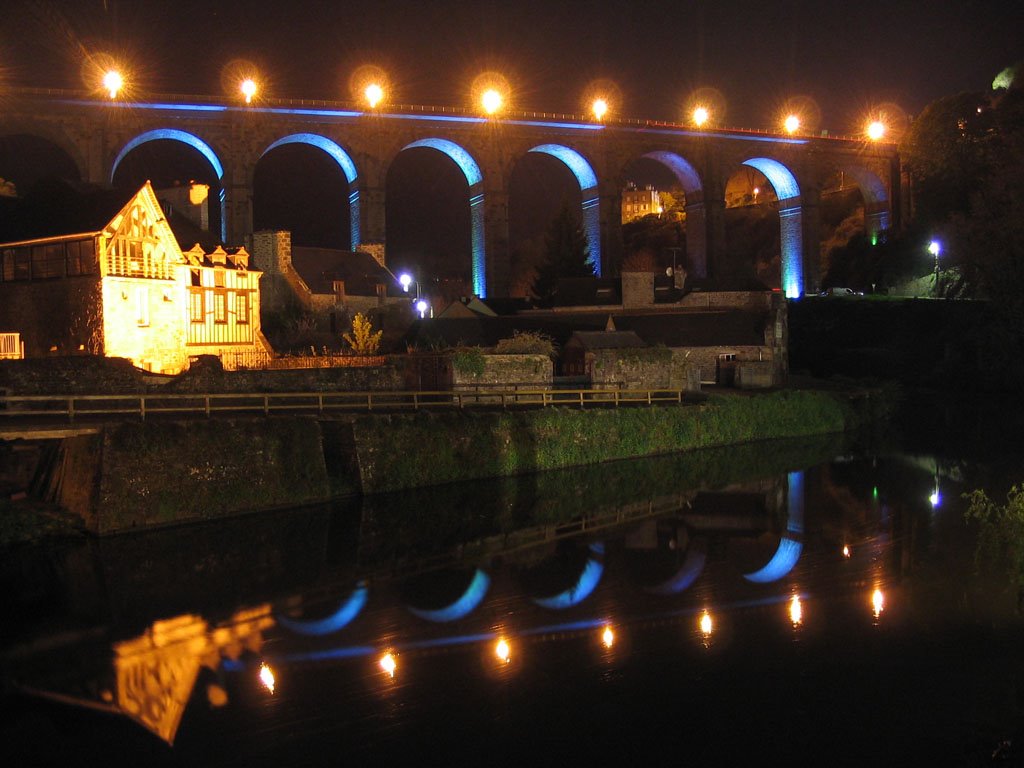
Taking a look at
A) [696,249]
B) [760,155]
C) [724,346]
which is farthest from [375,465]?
[760,155]

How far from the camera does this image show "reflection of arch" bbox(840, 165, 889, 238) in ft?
195

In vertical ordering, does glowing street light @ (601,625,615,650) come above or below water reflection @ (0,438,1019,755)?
below

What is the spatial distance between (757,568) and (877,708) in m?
5.11

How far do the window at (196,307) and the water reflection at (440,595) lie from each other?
9.65 metres

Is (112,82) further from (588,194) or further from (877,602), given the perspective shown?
(877,602)

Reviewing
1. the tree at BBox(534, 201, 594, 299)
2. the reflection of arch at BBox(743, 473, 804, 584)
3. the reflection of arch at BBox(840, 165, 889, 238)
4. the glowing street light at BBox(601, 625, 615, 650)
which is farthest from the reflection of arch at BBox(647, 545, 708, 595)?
the reflection of arch at BBox(840, 165, 889, 238)

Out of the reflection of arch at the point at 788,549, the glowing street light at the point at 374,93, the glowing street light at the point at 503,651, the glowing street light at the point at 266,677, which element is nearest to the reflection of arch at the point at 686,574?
the reflection of arch at the point at 788,549

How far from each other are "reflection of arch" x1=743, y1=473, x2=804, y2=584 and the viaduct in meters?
27.1

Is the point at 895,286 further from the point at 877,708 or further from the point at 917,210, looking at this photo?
the point at 877,708

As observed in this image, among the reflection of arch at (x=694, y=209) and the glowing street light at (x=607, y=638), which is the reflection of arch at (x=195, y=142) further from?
the glowing street light at (x=607, y=638)

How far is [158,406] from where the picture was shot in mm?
17953

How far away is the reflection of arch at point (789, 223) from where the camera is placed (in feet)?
180

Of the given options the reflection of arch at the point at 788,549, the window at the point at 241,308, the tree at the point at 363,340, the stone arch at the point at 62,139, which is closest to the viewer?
the reflection of arch at the point at 788,549

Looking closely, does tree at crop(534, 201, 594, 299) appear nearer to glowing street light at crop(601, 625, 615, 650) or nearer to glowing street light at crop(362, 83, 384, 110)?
glowing street light at crop(362, 83, 384, 110)
